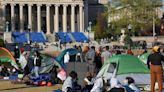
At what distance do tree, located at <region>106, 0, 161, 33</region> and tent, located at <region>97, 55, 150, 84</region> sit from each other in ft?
201

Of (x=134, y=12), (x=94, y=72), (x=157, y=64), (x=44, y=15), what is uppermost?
(x=157, y=64)

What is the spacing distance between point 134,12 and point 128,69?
63833 millimetres

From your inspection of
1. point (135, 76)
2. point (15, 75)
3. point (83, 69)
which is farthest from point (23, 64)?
point (135, 76)

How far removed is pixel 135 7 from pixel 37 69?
62.5 m

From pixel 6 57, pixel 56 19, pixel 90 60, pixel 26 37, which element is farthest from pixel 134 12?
pixel 90 60

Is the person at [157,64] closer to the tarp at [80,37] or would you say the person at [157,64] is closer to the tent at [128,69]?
the tent at [128,69]

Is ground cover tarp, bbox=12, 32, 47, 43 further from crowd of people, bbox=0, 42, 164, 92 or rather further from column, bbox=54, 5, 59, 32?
crowd of people, bbox=0, 42, 164, 92

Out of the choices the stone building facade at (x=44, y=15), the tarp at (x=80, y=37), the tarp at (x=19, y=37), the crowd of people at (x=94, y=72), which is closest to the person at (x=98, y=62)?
the crowd of people at (x=94, y=72)

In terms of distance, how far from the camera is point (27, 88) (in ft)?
73.9

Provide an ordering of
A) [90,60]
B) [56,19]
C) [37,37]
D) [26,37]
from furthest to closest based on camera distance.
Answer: [56,19], [37,37], [26,37], [90,60]

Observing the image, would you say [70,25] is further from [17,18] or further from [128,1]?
[128,1]

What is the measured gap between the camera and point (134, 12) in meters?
85.4

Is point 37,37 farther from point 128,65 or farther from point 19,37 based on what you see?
point 128,65

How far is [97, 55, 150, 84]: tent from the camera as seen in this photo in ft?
72.8
